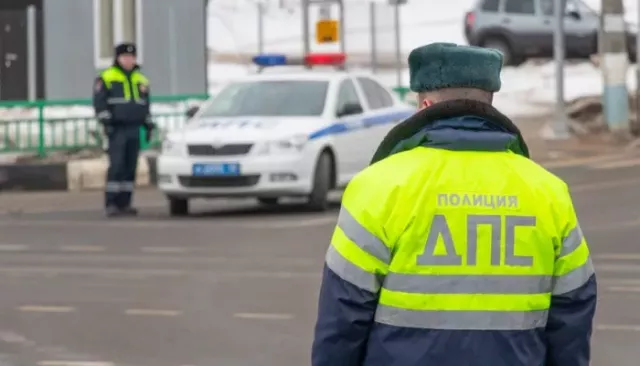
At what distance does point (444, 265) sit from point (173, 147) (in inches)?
515

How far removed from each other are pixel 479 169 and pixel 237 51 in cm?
3879

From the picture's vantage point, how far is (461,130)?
11.6ft

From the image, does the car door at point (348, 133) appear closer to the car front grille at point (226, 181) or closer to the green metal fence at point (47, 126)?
the car front grille at point (226, 181)

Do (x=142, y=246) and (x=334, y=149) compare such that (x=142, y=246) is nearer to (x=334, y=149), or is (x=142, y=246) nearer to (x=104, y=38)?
(x=334, y=149)

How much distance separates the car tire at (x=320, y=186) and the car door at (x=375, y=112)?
948 mm

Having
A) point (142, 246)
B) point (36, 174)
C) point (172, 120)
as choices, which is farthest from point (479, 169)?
point (172, 120)

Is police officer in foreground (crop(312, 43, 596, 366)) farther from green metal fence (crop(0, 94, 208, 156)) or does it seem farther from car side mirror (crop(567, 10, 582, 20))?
car side mirror (crop(567, 10, 582, 20))

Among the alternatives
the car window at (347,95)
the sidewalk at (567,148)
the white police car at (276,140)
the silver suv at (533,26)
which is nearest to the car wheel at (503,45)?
the silver suv at (533,26)

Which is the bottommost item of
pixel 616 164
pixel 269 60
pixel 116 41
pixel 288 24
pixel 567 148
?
pixel 616 164

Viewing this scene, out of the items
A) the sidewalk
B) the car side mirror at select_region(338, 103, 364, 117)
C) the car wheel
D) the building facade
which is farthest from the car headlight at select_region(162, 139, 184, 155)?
the car wheel

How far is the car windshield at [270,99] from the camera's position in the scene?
1703 cm

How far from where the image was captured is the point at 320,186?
16344 mm

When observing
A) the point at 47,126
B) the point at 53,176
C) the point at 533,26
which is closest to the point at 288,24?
the point at 533,26

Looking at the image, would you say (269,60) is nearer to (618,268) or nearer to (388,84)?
(618,268)
